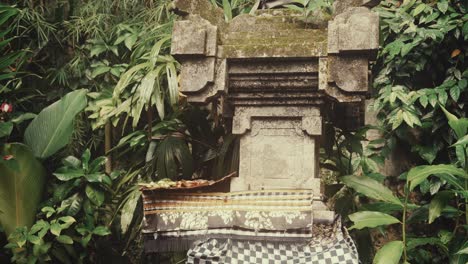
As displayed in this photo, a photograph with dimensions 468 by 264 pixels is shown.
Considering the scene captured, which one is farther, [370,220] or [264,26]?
[264,26]

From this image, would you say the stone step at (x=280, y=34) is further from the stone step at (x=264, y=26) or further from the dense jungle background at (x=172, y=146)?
the dense jungle background at (x=172, y=146)

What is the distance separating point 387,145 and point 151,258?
7.96ft

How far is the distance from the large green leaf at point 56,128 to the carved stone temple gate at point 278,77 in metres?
1.36

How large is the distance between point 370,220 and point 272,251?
1.82ft

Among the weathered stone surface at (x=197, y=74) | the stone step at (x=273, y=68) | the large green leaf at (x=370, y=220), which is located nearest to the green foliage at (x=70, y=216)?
the weathered stone surface at (x=197, y=74)

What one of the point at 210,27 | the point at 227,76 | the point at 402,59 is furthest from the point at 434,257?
the point at 210,27

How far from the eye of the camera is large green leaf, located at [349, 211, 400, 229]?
253 centimetres

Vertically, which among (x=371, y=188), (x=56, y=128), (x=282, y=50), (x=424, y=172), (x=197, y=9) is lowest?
(x=371, y=188)

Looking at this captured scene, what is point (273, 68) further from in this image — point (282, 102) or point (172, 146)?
point (172, 146)

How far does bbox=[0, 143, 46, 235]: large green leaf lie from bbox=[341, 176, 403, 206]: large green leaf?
7.82 feet

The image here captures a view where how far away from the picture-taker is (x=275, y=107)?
2973mm

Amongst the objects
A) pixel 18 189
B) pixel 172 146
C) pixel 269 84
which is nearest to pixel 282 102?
pixel 269 84

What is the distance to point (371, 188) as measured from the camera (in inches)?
112

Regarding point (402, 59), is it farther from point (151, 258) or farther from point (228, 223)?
point (151, 258)
